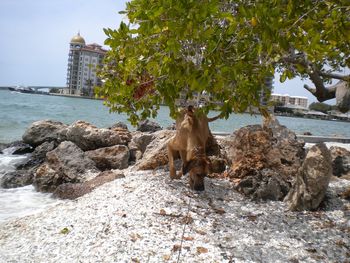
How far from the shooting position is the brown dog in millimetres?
5750

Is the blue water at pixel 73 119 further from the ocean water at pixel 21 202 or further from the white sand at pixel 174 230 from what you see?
the white sand at pixel 174 230

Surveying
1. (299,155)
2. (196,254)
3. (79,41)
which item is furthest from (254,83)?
(79,41)

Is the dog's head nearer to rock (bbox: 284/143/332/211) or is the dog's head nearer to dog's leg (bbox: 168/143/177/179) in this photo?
dog's leg (bbox: 168/143/177/179)

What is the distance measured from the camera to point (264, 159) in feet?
22.9

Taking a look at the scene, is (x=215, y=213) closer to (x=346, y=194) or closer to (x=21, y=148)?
(x=346, y=194)

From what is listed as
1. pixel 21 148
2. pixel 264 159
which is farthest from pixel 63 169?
pixel 21 148

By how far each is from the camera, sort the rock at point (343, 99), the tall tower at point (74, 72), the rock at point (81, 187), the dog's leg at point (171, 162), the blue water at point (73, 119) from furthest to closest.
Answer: the tall tower at point (74, 72) < the blue water at point (73, 119) < the rock at point (81, 187) < the dog's leg at point (171, 162) < the rock at point (343, 99)

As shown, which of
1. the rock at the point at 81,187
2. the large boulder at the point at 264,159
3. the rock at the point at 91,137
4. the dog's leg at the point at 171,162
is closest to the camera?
the large boulder at the point at 264,159

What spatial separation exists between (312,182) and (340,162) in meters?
3.00

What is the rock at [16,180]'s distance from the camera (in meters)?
9.34

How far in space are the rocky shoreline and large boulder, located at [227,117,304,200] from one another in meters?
0.02

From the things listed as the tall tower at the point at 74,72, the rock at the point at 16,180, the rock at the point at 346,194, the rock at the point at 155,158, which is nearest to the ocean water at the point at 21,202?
the rock at the point at 16,180

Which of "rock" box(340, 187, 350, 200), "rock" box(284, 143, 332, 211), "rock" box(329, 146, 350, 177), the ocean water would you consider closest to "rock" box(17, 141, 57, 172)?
the ocean water

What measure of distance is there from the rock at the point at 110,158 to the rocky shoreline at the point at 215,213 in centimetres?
171
